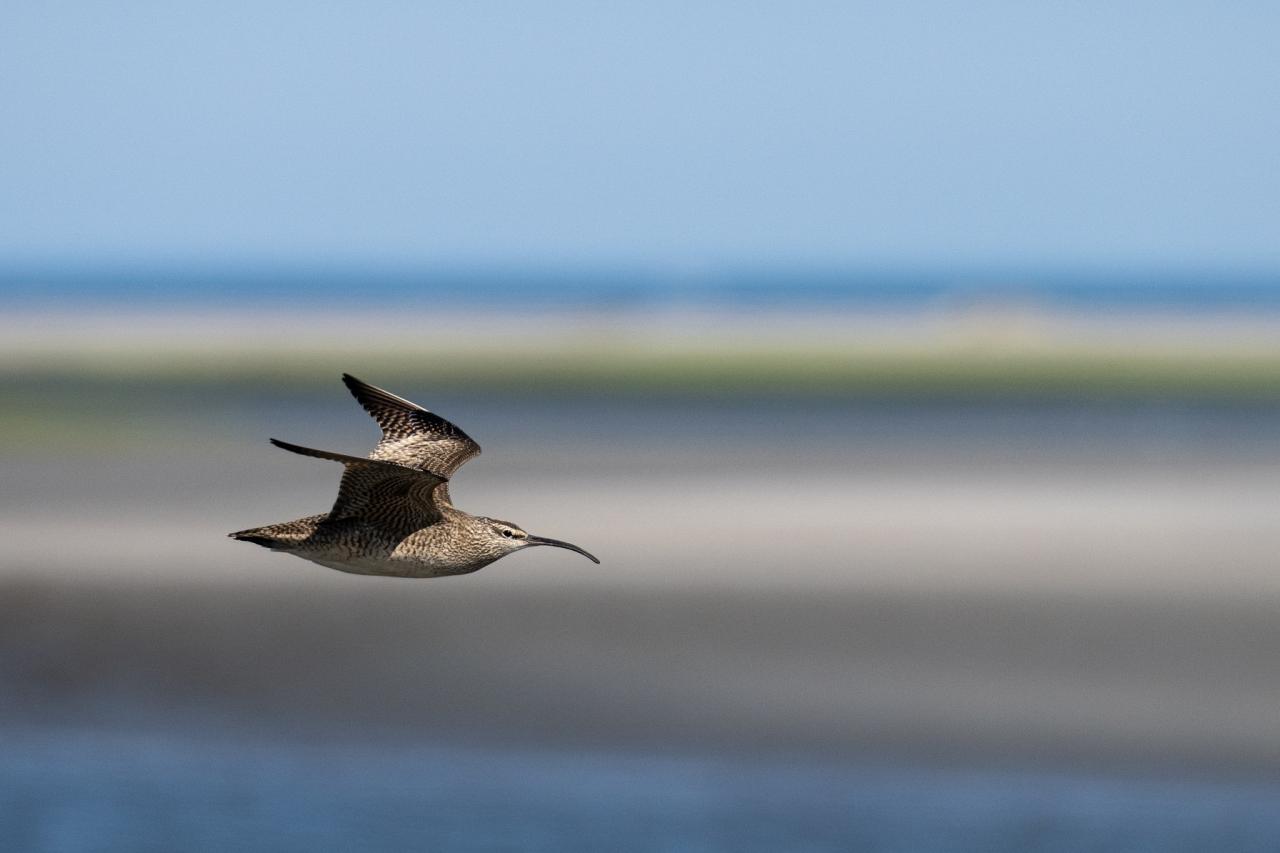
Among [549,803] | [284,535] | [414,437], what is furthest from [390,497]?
[549,803]

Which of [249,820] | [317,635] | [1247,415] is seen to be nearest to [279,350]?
[1247,415]

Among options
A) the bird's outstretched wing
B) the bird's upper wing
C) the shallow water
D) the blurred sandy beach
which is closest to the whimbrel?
the bird's outstretched wing

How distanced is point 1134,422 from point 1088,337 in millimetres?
29709

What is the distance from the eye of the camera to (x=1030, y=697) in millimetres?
18344

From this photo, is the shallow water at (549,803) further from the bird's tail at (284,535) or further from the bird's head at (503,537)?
the bird's tail at (284,535)

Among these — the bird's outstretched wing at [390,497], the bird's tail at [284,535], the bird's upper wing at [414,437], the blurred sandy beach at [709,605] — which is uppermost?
the blurred sandy beach at [709,605]

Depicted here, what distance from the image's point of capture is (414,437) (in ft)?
38.3

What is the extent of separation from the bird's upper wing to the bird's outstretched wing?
723 mm

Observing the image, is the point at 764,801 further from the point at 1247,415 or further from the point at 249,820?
the point at 1247,415

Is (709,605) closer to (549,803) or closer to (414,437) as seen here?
(549,803)

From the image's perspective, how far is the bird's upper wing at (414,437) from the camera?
452 inches

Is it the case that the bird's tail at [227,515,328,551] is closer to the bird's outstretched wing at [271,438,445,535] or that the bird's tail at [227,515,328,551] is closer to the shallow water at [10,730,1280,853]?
the bird's outstretched wing at [271,438,445,535]

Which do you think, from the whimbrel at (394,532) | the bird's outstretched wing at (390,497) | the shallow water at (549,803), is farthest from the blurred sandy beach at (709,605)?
the bird's outstretched wing at (390,497)

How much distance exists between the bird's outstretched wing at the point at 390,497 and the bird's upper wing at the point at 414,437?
723 mm
